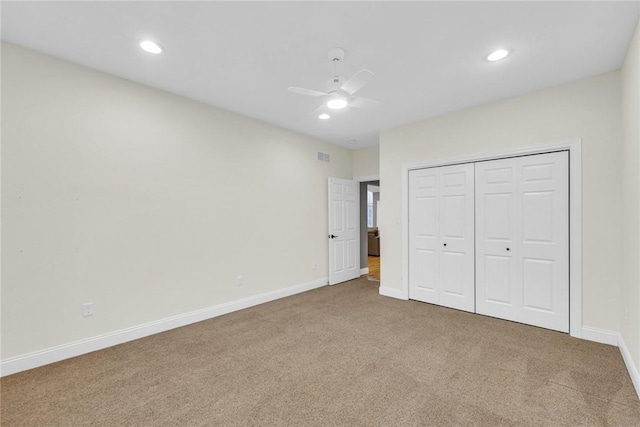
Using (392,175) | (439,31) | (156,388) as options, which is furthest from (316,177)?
(156,388)

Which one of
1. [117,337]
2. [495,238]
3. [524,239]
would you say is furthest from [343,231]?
[117,337]

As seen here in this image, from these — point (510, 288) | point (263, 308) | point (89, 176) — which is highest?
point (89, 176)

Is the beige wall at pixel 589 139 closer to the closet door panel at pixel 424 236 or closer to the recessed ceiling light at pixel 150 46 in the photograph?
the closet door panel at pixel 424 236

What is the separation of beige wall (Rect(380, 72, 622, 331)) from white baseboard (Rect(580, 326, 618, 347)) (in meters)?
0.05

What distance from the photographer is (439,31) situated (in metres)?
2.33

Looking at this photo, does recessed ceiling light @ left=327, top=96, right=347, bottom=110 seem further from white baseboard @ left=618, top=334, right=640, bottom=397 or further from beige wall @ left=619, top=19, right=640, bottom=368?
white baseboard @ left=618, top=334, right=640, bottom=397

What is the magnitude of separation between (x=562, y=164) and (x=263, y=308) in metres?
4.22

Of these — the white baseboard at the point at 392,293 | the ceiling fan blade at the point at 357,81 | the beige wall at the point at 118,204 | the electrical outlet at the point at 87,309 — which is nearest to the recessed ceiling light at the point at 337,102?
the ceiling fan blade at the point at 357,81

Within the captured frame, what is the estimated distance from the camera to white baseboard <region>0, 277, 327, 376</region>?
2.51 metres

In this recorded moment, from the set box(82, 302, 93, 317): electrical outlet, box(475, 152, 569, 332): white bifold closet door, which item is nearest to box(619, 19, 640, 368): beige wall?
box(475, 152, 569, 332): white bifold closet door

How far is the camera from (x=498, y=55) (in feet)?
8.74

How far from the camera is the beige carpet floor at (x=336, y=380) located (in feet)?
6.41

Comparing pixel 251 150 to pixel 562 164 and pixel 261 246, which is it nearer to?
pixel 261 246

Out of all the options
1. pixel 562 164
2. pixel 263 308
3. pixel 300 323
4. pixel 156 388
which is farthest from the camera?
pixel 263 308
